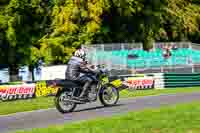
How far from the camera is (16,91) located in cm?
2577

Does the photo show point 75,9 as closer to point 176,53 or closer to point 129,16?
point 129,16

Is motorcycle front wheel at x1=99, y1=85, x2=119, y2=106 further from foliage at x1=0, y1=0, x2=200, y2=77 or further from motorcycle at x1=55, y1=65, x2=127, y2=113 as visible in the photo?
foliage at x1=0, y1=0, x2=200, y2=77

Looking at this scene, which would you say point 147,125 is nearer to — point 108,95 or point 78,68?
point 78,68

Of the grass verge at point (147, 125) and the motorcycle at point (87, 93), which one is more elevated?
the motorcycle at point (87, 93)

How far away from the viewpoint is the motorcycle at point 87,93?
16.7 m

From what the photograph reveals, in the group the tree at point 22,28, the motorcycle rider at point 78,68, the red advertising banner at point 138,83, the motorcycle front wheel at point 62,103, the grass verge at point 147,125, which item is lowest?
the grass verge at point 147,125

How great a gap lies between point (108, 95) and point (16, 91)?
28.5 ft

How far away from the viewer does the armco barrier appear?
31391 millimetres

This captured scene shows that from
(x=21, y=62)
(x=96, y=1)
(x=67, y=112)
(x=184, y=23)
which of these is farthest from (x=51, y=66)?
(x=67, y=112)

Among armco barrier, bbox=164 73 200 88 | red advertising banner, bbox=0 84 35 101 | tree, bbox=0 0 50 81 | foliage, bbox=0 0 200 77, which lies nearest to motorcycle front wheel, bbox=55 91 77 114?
red advertising banner, bbox=0 84 35 101

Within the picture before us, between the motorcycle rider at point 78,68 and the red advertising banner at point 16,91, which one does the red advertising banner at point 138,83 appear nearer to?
the red advertising banner at point 16,91

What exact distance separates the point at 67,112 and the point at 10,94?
9223mm

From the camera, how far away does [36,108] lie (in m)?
19.8

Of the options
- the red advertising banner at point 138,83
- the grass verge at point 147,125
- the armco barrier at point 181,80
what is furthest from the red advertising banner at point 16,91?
the grass verge at point 147,125
